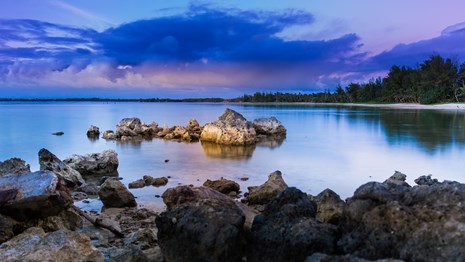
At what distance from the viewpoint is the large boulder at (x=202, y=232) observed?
5.26 m

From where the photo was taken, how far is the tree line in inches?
3738

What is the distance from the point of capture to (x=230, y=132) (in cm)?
2541

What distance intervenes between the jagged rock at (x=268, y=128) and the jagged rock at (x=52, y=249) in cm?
2525

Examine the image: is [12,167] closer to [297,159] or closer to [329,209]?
[329,209]

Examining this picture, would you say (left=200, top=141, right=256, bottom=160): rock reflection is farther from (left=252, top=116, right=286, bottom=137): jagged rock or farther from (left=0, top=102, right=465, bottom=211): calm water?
(left=252, top=116, right=286, bottom=137): jagged rock

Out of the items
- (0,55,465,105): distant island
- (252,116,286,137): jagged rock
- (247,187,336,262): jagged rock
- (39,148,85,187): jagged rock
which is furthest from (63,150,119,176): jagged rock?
(0,55,465,105): distant island

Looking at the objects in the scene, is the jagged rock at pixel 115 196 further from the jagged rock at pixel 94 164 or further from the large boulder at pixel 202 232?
the jagged rock at pixel 94 164

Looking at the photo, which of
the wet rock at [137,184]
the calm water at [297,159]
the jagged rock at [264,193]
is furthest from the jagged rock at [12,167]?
the jagged rock at [264,193]

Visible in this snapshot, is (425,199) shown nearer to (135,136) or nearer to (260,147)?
(260,147)

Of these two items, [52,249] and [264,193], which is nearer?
[52,249]

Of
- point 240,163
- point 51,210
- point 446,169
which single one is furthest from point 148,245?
point 446,169

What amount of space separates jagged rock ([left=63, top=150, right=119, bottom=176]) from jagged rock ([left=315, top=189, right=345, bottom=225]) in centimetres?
1061

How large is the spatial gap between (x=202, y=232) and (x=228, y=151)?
54.1 feet

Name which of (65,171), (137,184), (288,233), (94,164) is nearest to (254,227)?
(288,233)
